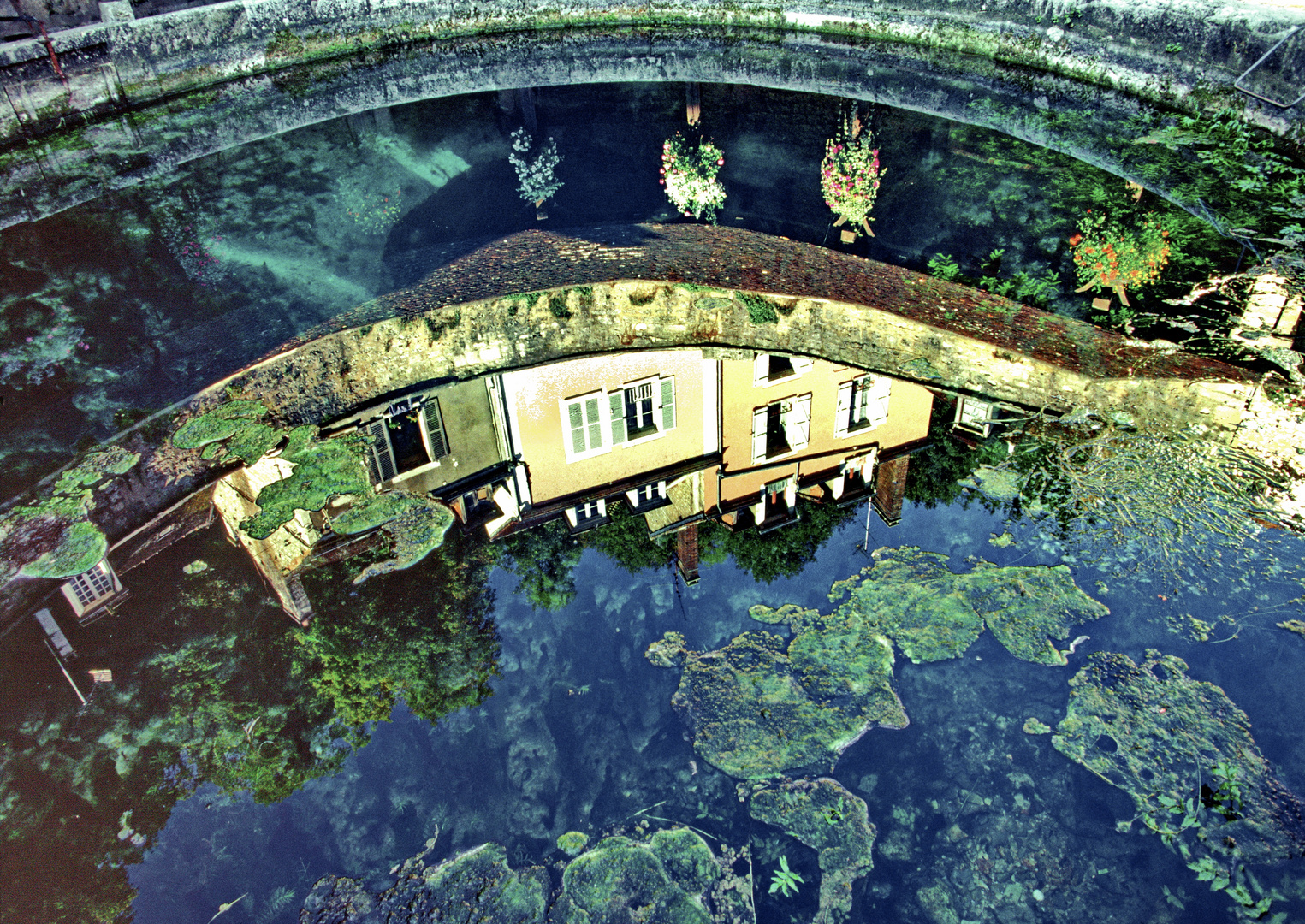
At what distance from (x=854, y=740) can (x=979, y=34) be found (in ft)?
31.3

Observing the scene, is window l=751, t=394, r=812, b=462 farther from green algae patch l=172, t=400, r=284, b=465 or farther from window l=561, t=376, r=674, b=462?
green algae patch l=172, t=400, r=284, b=465

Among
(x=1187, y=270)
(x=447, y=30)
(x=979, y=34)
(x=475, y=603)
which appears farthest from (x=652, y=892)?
(x=447, y=30)

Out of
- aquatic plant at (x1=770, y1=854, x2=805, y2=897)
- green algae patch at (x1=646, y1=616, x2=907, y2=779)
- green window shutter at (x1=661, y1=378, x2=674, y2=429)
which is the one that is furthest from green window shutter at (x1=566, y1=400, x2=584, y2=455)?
aquatic plant at (x1=770, y1=854, x2=805, y2=897)

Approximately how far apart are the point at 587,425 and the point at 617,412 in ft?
1.39

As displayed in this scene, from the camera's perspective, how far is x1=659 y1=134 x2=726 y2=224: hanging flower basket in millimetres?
11742

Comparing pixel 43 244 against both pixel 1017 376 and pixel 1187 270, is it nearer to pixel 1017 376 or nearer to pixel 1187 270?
pixel 1017 376

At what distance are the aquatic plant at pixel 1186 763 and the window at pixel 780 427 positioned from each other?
3.74 metres

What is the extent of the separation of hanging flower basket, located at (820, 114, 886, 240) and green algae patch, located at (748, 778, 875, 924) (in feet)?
26.5

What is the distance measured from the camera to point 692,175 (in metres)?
11.8

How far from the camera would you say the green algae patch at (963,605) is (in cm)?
632

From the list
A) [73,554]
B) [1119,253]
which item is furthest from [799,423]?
[73,554]

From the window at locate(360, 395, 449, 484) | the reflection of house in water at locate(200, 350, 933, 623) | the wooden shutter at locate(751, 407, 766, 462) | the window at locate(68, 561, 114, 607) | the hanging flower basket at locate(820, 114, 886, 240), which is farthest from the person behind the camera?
the hanging flower basket at locate(820, 114, 886, 240)

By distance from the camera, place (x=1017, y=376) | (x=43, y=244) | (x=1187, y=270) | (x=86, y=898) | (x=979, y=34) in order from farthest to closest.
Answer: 1. (x=43, y=244)
2. (x=979, y=34)
3. (x=1187, y=270)
4. (x=1017, y=376)
5. (x=86, y=898)

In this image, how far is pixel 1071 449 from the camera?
25.8 feet
